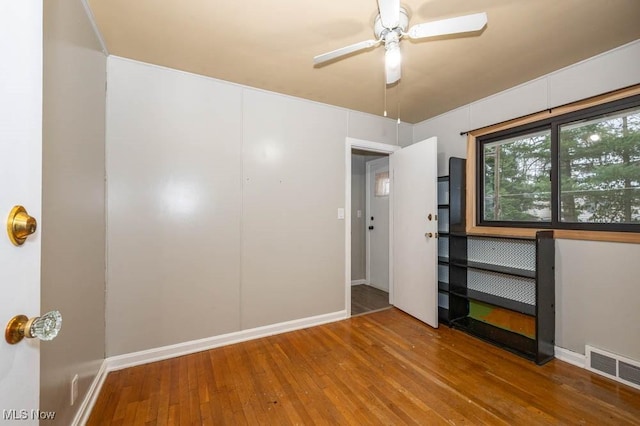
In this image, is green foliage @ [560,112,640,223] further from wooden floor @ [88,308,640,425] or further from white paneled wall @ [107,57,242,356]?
white paneled wall @ [107,57,242,356]

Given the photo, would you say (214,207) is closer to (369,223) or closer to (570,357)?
(369,223)

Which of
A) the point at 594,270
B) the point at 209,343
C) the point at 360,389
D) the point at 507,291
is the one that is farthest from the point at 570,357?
the point at 209,343

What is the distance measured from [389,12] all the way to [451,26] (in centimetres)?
34

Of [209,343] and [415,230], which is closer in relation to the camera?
[209,343]

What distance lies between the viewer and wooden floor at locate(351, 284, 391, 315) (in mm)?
3314

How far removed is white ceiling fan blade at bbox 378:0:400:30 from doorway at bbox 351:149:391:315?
2.59m

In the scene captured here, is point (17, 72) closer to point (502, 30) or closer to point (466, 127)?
point (502, 30)

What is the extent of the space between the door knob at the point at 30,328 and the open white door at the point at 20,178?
1cm

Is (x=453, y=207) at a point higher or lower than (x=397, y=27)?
lower

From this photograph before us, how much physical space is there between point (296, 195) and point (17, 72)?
2243 millimetres

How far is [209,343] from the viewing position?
2.34 meters

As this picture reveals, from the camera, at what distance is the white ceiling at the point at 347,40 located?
61.5 inches

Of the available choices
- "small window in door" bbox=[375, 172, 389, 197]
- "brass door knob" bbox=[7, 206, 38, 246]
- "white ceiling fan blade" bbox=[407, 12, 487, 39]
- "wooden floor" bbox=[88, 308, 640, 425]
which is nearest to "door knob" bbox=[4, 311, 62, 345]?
"brass door knob" bbox=[7, 206, 38, 246]

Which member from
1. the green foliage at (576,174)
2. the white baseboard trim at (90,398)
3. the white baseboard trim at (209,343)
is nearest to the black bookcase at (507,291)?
the green foliage at (576,174)
